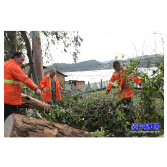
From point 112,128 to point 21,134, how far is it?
6.39 ft

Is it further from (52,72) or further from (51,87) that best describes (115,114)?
(52,72)

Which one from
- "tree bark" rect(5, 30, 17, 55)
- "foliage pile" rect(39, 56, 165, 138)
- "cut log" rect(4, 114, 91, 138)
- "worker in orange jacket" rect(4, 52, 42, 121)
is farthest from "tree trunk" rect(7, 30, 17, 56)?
"cut log" rect(4, 114, 91, 138)

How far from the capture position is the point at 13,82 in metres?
3.38

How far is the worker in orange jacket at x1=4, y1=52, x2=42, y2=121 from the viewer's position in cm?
330

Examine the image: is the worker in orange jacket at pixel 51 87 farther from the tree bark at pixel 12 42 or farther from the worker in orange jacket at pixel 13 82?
the tree bark at pixel 12 42

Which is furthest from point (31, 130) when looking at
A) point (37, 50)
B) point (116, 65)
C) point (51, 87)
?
point (37, 50)

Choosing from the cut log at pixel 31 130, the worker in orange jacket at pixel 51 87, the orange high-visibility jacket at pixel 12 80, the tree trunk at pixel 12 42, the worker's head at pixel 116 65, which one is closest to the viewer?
the cut log at pixel 31 130

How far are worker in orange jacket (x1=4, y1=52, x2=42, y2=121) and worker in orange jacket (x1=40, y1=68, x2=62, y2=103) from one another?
183 centimetres

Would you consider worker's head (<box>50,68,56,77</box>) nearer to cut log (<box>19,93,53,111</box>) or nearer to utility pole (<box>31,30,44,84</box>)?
cut log (<box>19,93,53,111</box>)

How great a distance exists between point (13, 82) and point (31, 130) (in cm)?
151

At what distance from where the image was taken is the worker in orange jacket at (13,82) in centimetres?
330

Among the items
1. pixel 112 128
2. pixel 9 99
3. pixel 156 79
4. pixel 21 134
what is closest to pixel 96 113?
pixel 112 128

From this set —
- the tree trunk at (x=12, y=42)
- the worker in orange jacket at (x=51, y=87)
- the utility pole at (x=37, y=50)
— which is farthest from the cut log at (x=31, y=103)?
the tree trunk at (x=12, y=42)

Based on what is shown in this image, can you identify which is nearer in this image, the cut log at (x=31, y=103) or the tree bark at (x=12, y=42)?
the cut log at (x=31, y=103)
